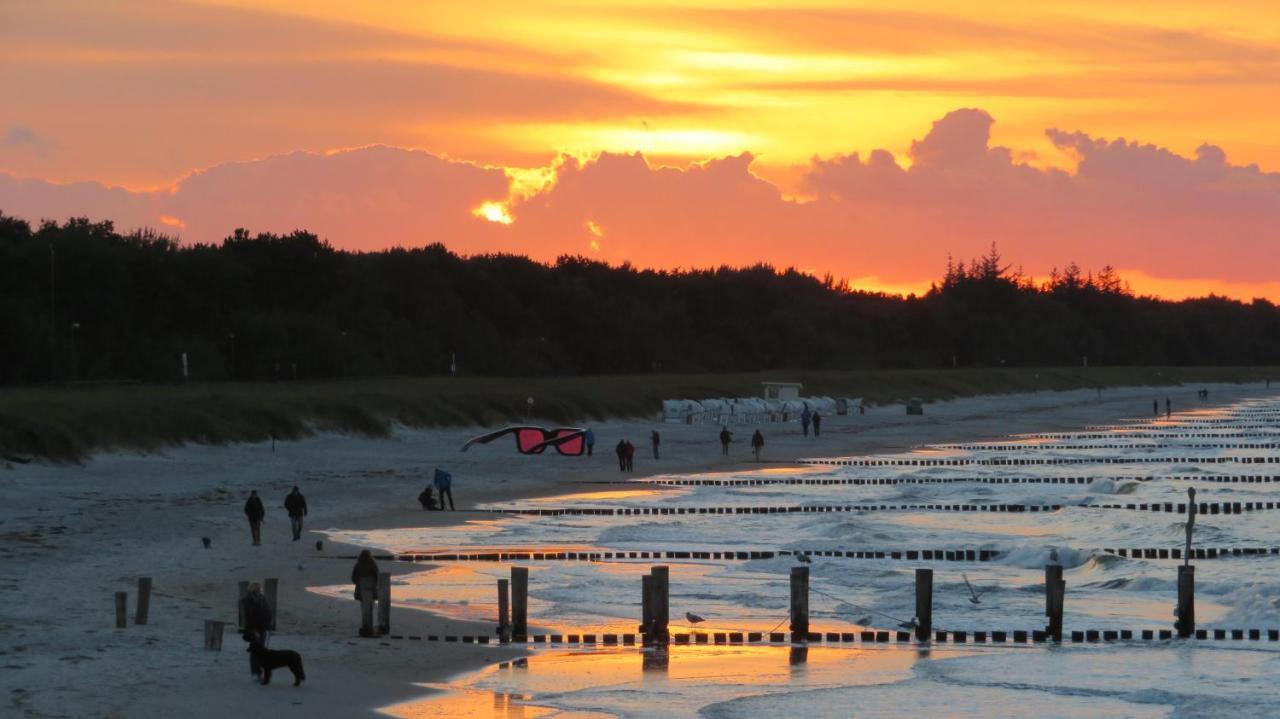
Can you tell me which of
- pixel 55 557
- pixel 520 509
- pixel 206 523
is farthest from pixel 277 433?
pixel 55 557

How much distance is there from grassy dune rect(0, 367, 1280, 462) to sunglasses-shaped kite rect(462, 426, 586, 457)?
4.17 m

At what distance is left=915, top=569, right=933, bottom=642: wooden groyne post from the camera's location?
2345 centimetres

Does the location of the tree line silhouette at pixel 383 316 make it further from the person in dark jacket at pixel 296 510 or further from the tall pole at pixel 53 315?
the person in dark jacket at pixel 296 510

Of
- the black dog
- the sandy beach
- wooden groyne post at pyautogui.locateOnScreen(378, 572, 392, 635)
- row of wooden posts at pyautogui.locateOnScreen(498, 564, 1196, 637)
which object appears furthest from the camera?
row of wooden posts at pyautogui.locateOnScreen(498, 564, 1196, 637)

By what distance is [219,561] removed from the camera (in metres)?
29.5

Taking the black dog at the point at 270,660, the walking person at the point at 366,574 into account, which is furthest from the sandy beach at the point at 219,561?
the walking person at the point at 366,574

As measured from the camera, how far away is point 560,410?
73750 mm

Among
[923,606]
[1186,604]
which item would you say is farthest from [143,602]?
Answer: [1186,604]

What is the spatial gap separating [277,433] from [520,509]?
14478 mm

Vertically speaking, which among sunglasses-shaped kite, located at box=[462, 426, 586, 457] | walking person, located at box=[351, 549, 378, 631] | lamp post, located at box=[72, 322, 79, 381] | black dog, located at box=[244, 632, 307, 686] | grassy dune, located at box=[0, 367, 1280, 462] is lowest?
black dog, located at box=[244, 632, 307, 686]

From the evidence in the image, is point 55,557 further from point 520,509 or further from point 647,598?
point 520,509

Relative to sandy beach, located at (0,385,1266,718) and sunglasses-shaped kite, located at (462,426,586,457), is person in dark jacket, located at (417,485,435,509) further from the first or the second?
sunglasses-shaped kite, located at (462,426,586,457)

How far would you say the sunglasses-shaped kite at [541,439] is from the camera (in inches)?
2347

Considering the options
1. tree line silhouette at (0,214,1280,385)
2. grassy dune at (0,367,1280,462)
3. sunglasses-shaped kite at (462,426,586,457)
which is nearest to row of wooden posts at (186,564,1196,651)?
grassy dune at (0,367,1280,462)
